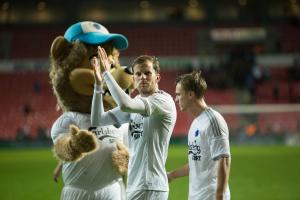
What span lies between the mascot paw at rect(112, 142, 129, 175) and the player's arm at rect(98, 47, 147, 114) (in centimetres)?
38


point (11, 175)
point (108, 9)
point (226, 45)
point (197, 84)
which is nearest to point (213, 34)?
point (226, 45)

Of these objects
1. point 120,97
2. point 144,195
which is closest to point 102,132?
point 120,97

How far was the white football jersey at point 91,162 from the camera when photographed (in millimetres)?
3764

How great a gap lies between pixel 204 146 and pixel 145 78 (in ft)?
2.23

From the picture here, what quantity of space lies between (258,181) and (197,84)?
6919 mm

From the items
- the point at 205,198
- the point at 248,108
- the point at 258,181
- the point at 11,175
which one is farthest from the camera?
the point at 248,108

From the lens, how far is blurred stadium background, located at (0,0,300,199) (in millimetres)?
23516

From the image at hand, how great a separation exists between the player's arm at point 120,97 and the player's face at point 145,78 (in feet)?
0.79

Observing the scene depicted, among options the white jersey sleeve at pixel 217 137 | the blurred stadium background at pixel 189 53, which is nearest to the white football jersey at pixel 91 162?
the white jersey sleeve at pixel 217 137

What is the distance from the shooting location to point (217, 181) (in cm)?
369

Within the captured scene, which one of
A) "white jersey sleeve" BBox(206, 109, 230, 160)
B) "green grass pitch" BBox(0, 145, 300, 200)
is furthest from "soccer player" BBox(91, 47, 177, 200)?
"green grass pitch" BBox(0, 145, 300, 200)

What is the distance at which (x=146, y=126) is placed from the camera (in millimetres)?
3879

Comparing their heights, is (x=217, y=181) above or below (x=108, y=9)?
below

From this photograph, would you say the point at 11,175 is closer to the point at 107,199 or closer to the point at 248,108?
the point at 107,199
